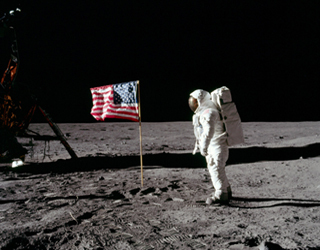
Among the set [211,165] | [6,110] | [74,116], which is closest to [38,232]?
[211,165]

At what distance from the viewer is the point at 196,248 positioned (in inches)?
74.2

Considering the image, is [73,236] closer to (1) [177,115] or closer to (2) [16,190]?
(2) [16,190]

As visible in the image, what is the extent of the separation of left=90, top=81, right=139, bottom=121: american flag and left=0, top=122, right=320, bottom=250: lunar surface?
1036 mm

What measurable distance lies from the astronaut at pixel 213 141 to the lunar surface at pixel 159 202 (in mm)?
191

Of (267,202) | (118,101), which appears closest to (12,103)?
(118,101)

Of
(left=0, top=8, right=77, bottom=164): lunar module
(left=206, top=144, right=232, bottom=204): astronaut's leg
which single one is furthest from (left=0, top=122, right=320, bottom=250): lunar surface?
(left=0, top=8, right=77, bottom=164): lunar module

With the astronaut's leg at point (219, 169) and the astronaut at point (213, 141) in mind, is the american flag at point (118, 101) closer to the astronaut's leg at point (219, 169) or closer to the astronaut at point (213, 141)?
the astronaut at point (213, 141)

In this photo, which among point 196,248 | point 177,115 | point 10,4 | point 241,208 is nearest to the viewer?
point 196,248

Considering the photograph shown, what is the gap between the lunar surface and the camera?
2.04m

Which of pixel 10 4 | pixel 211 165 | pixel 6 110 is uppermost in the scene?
pixel 10 4

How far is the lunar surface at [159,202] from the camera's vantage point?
2.04m

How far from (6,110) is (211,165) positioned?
13.1 feet

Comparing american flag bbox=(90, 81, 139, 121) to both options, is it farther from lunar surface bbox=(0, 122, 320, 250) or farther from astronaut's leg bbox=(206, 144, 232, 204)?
astronaut's leg bbox=(206, 144, 232, 204)

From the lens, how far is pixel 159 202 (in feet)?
9.62
